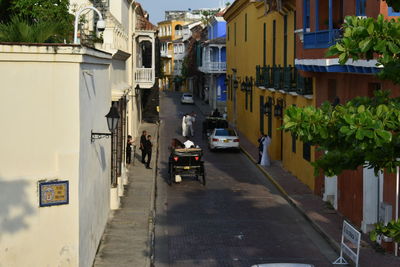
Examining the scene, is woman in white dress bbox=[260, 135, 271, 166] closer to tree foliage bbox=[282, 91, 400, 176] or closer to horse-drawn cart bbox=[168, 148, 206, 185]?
horse-drawn cart bbox=[168, 148, 206, 185]

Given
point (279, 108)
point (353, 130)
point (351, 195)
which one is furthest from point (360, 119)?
point (279, 108)

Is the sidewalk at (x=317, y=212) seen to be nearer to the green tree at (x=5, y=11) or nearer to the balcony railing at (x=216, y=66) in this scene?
the green tree at (x=5, y=11)

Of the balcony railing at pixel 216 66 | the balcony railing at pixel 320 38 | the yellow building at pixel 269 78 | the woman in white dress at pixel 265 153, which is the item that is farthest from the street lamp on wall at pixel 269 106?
the balcony railing at pixel 216 66

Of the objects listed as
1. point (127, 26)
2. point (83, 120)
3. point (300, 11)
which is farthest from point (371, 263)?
point (127, 26)

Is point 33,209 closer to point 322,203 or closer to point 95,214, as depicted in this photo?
point 95,214

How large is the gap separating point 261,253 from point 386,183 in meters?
3.09

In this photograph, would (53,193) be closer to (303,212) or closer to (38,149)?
(38,149)

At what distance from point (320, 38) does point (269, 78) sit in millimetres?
11644

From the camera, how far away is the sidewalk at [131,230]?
1463cm

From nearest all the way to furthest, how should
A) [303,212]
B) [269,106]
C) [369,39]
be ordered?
[369,39] → [303,212] → [269,106]

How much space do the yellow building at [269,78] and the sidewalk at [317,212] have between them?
0.44 metres

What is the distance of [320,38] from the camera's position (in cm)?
1900

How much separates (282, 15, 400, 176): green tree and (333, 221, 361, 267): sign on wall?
5.49 m

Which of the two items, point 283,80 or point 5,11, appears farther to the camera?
point 283,80
